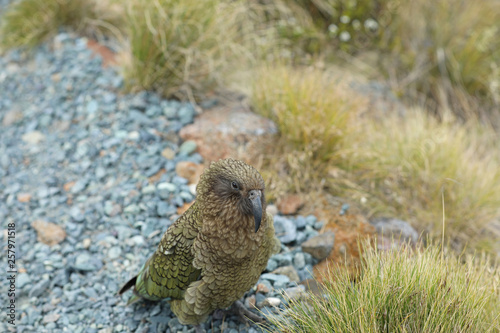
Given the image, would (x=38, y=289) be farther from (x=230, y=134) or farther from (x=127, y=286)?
(x=230, y=134)

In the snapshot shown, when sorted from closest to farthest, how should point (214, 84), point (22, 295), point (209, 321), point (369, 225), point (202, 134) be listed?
point (209, 321), point (22, 295), point (369, 225), point (202, 134), point (214, 84)

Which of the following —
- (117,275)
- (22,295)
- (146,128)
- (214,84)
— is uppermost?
(214,84)

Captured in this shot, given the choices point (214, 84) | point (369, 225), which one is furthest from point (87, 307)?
point (214, 84)

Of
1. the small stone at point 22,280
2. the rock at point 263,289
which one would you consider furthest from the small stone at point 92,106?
the rock at point 263,289

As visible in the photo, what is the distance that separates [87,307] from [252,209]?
1.42 metres

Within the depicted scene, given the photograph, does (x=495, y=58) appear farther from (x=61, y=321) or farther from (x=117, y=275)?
(x=61, y=321)

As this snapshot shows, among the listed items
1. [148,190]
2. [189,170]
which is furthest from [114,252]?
[189,170]

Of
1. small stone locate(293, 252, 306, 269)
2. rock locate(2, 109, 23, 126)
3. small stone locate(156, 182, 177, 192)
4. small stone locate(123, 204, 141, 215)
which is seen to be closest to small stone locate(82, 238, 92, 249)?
small stone locate(123, 204, 141, 215)

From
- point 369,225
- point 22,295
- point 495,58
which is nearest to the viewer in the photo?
point 22,295

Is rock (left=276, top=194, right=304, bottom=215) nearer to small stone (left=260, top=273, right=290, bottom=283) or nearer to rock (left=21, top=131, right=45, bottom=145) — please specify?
small stone (left=260, top=273, right=290, bottom=283)

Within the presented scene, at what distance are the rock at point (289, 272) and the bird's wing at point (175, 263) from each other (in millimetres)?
749

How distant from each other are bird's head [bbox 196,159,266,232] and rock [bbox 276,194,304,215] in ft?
3.94

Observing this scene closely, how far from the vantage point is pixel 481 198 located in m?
3.65

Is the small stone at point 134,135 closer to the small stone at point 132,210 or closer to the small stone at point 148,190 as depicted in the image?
the small stone at point 148,190
